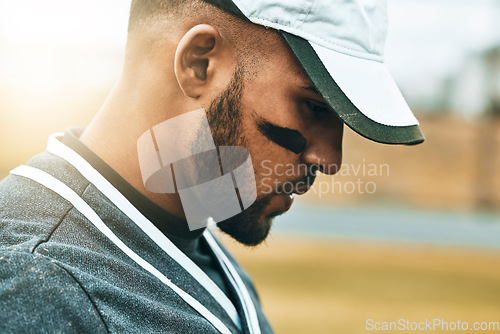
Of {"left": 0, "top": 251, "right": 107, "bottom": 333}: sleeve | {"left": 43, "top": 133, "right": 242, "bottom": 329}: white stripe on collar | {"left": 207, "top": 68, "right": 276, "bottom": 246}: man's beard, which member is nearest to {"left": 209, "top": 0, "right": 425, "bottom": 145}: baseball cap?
{"left": 207, "top": 68, "right": 276, "bottom": 246}: man's beard

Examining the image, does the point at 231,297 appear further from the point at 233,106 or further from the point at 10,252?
the point at 10,252

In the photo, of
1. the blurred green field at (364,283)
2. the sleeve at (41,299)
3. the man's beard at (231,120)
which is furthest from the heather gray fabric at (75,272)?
the blurred green field at (364,283)

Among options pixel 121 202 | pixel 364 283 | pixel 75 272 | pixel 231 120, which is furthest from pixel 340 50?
pixel 364 283

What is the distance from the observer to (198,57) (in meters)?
1.10

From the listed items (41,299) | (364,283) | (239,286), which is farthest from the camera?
(364,283)

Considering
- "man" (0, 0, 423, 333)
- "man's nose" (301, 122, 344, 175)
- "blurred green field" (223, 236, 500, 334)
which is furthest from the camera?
"blurred green field" (223, 236, 500, 334)

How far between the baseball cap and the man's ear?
0.24 ft

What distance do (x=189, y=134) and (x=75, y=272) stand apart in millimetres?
415

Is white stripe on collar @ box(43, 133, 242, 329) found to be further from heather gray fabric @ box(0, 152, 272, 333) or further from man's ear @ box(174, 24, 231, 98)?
man's ear @ box(174, 24, 231, 98)

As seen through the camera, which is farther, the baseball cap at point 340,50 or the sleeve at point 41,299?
the baseball cap at point 340,50

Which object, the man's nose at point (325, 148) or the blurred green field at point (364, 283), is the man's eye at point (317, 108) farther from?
the blurred green field at point (364, 283)

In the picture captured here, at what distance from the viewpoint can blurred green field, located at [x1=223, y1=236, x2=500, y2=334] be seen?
14.9ft

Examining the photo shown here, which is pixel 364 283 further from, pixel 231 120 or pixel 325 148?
pixel 231 120

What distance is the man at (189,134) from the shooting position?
0.95 metres
